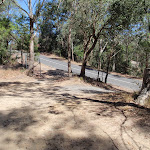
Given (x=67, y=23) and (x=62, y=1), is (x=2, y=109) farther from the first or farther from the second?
(x=62, y=1)

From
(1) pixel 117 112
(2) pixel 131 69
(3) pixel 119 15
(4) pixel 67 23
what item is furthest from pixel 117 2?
(2) pixel 131 69

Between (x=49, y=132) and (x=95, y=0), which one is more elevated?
(x=95, y=0)

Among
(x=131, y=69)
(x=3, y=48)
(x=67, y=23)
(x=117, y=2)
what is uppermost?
(x=117, y=2)

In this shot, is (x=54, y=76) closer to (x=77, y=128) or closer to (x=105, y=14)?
(x=105, y=14)

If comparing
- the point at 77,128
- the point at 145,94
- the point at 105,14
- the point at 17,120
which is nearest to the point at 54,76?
the point at 105,14

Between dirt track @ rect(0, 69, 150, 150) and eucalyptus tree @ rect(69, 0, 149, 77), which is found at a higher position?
eucalyptus tree @ rect(69, 0, 149, 77)

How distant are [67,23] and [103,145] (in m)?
11.5

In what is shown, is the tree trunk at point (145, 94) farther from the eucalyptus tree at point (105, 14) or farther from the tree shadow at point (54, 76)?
the tree shadow at point (54, 76)

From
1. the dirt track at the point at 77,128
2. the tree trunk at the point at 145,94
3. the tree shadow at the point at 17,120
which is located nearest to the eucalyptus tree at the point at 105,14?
the tree trunk at the point at 145,94

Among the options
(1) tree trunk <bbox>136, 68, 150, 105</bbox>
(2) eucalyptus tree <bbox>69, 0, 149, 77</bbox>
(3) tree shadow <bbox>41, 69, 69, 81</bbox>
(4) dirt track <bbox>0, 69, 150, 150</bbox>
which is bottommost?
(3) tree shadow <bbox>41, 69, 69, 81</bbox>

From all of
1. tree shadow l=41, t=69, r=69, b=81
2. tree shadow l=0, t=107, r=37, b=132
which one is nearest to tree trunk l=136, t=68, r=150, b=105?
tree shadow l=0, t=107, r=37, b=132

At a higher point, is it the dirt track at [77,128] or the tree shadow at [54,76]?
the dirt track at [77,128]

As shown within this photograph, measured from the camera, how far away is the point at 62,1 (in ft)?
41.9

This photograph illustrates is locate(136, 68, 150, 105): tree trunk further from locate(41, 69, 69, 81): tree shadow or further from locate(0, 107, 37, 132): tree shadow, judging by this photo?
locate(41, 69, 69, 81): tree shadow
